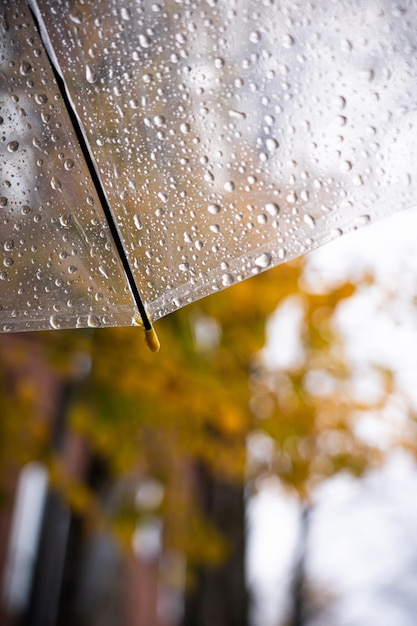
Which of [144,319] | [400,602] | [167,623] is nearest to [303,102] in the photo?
[144,319]

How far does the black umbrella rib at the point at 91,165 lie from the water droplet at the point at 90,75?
0.04m

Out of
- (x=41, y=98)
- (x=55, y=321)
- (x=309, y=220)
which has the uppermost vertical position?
(x=41, y=98)

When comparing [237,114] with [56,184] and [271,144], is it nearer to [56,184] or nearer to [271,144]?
[271,144]

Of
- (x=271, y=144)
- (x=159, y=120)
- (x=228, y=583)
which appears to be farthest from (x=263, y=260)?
(x=228, y=583)

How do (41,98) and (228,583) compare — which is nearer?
(41,98)

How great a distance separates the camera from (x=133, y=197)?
1.03 m

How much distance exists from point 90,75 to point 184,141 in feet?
0.65

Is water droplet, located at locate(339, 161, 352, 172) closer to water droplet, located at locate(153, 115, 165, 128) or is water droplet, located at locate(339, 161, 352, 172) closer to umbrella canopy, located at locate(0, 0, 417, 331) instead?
umbrella canopy, located at locate(0, 0, 417, 331)

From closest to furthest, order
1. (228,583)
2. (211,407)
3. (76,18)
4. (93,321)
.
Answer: (76,18) → (93,321) → (211,407) → (228,583)

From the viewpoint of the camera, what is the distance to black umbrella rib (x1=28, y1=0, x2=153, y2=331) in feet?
3.24

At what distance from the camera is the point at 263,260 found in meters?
1.08

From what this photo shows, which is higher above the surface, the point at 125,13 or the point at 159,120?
the point at 125,13

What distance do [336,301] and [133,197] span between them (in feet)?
10.8

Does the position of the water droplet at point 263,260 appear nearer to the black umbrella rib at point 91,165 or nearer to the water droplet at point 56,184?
the black umbrella rib at point 91,165
